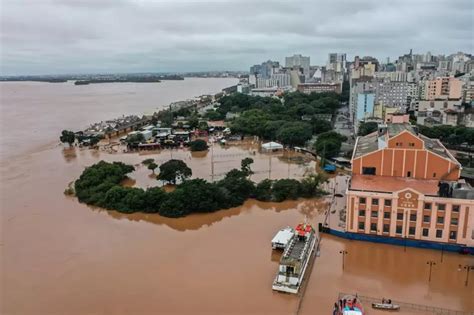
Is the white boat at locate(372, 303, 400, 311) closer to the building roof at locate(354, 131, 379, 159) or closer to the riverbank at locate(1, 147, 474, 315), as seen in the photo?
the riverbank at locate(1, 147, 474, 315)

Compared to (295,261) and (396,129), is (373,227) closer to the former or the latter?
(295,261)

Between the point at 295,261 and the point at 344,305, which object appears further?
the point at 295,261

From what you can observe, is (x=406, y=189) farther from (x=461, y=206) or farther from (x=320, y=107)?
(x=320, y=107)

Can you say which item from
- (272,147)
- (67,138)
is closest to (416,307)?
(272,147)

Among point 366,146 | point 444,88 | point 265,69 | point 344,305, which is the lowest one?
point 344,305

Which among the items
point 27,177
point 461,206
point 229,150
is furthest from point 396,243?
point 27,177

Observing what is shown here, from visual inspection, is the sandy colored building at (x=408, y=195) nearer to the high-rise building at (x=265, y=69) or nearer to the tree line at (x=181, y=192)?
the tree line at (x=181, y=192)

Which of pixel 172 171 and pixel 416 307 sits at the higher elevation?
pixel 172 171
